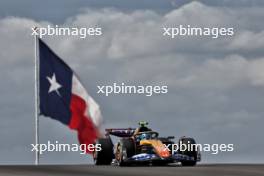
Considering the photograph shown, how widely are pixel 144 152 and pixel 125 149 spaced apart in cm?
133

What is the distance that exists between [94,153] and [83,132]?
2300 mm

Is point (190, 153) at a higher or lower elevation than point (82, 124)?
lower

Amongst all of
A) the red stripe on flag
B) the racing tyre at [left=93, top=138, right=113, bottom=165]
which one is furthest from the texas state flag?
the racing tyre at [left=93, top=138, right=113, bottom=165]

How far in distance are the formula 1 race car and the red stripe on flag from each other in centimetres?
97

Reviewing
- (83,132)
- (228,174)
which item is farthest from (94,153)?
(228,174)

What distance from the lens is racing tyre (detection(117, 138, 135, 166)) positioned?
37219 mm

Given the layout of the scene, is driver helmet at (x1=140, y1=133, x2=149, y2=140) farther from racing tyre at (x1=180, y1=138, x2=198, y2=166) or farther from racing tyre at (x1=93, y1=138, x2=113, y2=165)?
racing tyre at (x1=93, y1=138, x2=113, y2=165)

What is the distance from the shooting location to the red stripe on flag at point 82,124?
1513 inches

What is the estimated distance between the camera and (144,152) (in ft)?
125

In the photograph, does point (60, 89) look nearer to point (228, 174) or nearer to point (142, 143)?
point (142, 143)

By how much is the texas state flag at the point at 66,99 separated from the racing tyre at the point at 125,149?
63.4 inches

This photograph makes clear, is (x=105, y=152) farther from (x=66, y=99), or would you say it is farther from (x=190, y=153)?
(x=190, y=153)

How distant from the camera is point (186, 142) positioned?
3844 cm

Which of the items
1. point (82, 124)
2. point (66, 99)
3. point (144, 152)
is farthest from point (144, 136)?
point (66, 99)
